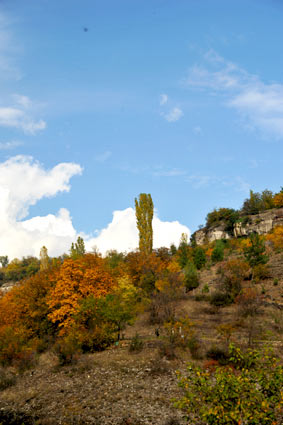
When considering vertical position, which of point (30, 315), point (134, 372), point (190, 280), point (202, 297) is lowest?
point (134, 372)

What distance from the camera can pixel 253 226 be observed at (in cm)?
6700

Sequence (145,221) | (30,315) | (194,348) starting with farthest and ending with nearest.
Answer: (145,221) < (30,315) < (194,348)

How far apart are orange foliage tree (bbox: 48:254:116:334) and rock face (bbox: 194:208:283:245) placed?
46.0 m

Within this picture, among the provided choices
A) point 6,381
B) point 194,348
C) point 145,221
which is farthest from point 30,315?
point 145,221

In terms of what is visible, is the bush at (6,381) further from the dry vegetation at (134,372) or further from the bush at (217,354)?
the bush at (217,354)

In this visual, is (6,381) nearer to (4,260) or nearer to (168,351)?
(168,351)

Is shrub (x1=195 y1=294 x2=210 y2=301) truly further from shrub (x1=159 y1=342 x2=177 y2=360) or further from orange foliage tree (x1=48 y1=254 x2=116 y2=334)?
shrub (x1=159 y1=342 x2=177 y2=360)

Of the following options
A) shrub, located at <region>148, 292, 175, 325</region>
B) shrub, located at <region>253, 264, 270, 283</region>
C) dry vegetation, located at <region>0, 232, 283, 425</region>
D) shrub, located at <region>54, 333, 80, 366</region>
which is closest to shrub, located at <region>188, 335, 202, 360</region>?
dry vegetation, located at <region>0, 232, 283, 425</region>

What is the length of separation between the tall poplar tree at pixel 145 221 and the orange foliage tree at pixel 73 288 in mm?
21652

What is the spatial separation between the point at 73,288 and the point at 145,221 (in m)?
26.2

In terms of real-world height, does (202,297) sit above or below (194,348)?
above

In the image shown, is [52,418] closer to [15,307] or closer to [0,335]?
[0,335]

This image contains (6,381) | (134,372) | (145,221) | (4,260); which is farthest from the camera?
(4,260)

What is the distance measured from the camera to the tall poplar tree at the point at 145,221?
163 ft
